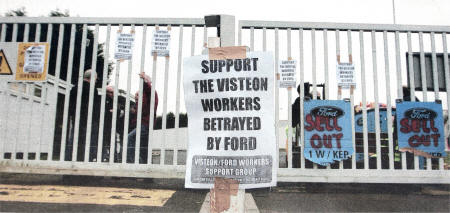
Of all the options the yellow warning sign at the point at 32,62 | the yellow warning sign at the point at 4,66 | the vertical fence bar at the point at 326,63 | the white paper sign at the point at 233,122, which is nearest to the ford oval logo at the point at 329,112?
the vertical fence bar at the point at 326,63

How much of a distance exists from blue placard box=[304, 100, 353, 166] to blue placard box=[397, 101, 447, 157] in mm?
565

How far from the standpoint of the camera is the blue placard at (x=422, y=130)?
122 inches

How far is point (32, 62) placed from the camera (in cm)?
331

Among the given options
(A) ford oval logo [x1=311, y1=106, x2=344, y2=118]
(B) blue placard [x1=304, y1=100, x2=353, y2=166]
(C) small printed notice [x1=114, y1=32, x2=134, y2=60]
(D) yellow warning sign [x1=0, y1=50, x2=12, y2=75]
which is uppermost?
(C) small printed notice [x1=114, y1=32, x2=134, y2=60]

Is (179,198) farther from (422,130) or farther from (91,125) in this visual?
(422,130)

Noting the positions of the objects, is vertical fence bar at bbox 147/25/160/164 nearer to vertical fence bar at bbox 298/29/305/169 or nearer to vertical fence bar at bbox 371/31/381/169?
vertical fence bar at bbox 298/29/305/169

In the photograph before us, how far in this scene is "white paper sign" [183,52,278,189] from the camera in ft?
5.94

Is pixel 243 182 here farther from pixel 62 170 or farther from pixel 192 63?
Answer: pixel 62 170

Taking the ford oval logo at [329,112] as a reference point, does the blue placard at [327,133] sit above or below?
below

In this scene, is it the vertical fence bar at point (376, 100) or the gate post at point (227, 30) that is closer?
the gate post at point (227, 30)

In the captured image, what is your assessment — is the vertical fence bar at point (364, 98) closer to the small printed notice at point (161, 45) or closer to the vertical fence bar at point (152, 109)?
the vertical fence bar at point (152, 109)

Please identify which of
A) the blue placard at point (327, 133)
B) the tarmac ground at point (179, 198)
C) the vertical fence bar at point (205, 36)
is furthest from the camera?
the vertical fence bar at point (205, 36)

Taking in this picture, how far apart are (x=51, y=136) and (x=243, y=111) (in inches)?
89.8

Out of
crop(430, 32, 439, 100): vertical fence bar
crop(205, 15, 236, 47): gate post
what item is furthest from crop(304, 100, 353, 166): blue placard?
crop(205, 15, 236, 47): gate post
